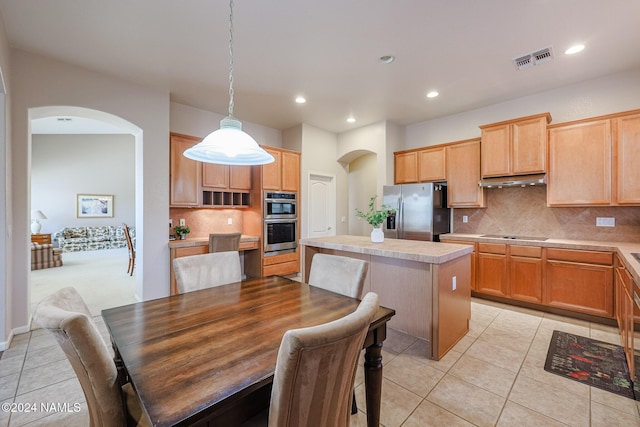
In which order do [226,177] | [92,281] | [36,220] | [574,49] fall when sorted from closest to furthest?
[574,49]
[226,177]
[92,281]
[36,220]

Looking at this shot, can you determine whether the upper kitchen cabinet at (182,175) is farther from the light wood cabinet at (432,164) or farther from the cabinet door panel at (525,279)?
the cabinet door panel at (525,279)

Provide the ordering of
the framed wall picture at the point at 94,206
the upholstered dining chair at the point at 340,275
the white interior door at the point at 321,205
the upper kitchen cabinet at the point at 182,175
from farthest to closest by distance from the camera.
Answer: the framed wall picture at the point at 94,206 → the white interior door at the point at 321,205 → the upper kitchen cabinet at the point at 182,175 → the upholstered dining chair at the point at 340,275

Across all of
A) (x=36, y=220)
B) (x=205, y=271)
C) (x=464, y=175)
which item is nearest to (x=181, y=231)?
(x=205, y=271)

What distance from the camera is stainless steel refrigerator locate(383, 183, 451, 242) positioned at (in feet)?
13.9

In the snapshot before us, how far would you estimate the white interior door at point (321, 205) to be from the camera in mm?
5405

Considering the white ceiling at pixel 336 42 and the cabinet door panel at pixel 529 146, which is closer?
the white ceiling at pixel 336 42

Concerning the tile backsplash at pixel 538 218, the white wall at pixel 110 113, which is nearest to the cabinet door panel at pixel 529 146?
the tile backsplash at pixel 538 218

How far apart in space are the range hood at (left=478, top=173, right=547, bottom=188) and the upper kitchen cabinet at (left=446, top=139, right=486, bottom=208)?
15cm

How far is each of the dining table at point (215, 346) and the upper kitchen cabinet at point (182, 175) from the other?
2600 millimetres

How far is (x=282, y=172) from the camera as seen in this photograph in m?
4.84

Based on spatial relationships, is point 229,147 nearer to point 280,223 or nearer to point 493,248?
point 280,223

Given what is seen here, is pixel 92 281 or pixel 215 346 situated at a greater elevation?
pixel 215 346

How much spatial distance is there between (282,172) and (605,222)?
14.9 ft

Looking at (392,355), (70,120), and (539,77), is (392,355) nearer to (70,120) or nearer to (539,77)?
(539,77)
